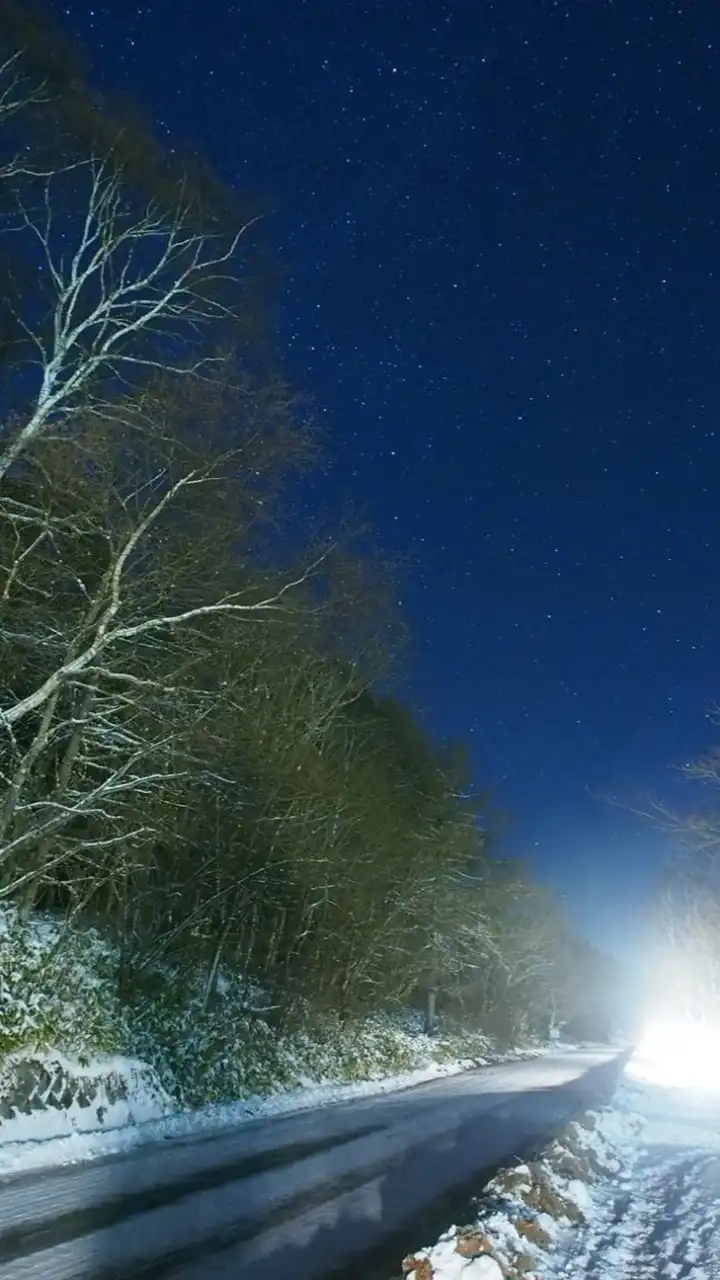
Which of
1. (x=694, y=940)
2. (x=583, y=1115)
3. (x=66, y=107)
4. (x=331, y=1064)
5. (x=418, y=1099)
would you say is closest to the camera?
(x=66, y=107)

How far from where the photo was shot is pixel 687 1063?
5353 cm

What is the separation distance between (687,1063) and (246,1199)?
51365mm

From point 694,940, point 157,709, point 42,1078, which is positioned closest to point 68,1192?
point 42,1078

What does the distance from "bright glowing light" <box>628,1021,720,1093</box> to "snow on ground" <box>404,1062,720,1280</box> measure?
70.6 ft

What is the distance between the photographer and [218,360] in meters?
11.7

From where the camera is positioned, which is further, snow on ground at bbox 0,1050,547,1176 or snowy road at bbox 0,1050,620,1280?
snow on ground at bbox 0,1050,547,1176

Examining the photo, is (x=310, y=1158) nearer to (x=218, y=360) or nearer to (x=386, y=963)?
(x=218, y=360)

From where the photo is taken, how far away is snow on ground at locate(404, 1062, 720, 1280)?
7465mm

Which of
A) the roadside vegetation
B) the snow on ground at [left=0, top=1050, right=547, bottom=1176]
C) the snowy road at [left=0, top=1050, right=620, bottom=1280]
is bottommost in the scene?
the snow on ground at [left=0, top=1050, right=547, bottom=1176]

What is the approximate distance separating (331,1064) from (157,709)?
13498mm

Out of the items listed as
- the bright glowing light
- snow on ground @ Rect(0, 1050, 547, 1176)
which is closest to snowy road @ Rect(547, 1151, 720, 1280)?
snow on ground @ Rect(0, 1050, 547, 1176)

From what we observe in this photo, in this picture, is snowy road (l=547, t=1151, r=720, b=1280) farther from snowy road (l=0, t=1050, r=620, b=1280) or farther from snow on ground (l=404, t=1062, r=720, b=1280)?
snowy road (l=0, t=1050, r=620, b=1280)

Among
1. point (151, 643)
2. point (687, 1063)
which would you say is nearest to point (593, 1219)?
point (151, 643)

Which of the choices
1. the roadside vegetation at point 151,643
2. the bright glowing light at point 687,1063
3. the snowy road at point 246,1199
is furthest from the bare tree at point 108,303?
the bright glowing light at point 687,1063
